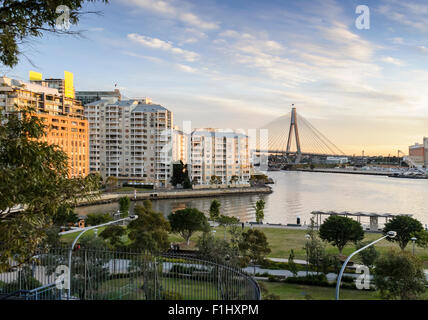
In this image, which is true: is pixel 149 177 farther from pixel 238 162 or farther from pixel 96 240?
pixel 96 240

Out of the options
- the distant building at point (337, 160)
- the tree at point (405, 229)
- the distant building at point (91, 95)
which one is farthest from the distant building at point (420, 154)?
the tree at point (405, 229)

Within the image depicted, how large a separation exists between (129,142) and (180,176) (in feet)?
25.6

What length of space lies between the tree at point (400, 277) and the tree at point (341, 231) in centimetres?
589

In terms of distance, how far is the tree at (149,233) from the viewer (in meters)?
12.9

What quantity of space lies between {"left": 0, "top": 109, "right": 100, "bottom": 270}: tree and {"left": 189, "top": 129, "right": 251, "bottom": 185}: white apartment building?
49.5 meters

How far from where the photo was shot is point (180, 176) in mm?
50844

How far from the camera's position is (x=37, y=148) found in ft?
11.5

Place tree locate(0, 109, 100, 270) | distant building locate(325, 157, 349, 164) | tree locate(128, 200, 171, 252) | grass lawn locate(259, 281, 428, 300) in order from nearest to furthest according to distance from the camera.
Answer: tree locate(0, 109, 100, 270)
grass lawn locate(259, 281, 428, 300)
tree locate(128, 200, 171, 252)
distant building locate(325, 157, 349, 164)

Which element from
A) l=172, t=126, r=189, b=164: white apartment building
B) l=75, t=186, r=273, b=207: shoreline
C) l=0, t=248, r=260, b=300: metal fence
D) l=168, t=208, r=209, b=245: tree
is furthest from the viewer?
l=172, t=126, r=189, b=164: white apartment building

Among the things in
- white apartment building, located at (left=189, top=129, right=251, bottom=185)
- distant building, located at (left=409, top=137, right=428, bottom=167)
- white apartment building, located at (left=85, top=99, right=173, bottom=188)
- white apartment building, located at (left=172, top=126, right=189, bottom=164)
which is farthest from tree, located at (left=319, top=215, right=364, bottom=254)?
distant building, located at (left=409, top=137, right=428, bottom=167)

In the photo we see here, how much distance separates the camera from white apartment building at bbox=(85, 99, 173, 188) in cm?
5044

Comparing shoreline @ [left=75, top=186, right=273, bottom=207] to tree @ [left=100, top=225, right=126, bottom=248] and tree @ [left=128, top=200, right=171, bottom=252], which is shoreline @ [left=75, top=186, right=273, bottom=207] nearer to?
tree @ [left=128, top=200, right=171, bottom=252]
